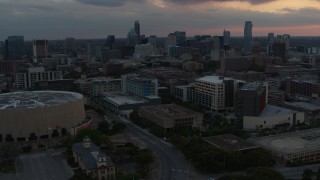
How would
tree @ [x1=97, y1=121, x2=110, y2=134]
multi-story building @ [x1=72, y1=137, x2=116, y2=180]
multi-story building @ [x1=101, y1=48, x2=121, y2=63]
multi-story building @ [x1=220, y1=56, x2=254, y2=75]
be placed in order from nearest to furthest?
multi-story building @ [x1=72, y1=137, x2=116, y2=180] < tree @ [x1=97, y1=121, x2=110, y2=134] < multi-story building @ [x1=220, y1=56, x2=254, y2=75] < multi-story building @ [x1=101, y1=48, x2=121, y2=63]

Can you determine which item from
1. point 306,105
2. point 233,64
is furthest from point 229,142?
point 233,64

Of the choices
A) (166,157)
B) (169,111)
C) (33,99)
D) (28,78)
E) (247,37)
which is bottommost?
(166,157)

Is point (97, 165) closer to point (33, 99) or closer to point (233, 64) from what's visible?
point (33, 99)

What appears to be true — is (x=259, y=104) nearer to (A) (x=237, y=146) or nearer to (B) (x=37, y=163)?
(A) (x=237, y=146)

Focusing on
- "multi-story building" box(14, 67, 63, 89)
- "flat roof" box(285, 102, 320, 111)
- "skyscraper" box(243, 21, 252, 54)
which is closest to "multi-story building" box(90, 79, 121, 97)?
"multi-story building" box(14, 67, 63, 89)

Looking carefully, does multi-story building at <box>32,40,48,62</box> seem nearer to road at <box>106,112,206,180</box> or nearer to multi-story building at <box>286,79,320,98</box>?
multi-story building at <box>286,79,320,98</box>

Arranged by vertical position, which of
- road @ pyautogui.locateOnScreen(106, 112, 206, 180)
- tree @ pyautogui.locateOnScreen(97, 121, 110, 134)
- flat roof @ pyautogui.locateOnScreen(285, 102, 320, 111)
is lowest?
road @ pyautogui.locateOnScreen(106, 112, 206, 180)

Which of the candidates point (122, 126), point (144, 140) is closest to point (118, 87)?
point (122, 126)
